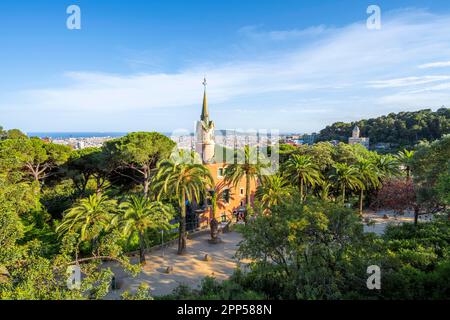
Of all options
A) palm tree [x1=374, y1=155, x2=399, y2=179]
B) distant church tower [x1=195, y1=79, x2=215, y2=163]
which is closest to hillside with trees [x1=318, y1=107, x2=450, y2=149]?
palm tree [x1=374, y1=155, x2=399, y2=179]

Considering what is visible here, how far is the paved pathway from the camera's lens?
52.3 ft

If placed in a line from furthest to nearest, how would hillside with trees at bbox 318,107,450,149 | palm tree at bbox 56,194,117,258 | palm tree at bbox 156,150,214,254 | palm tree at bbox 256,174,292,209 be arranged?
hillside with trees at bbox 318,107,450,149, palm tree at bbox 256,174,292,209, palm tree at bbox 156,150,214,254, palm tree at bbox 56,194,117,258

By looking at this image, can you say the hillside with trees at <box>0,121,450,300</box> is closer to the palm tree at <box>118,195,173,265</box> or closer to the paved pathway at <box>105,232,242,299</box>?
the palm tree at <box>118,195,173,265</box>

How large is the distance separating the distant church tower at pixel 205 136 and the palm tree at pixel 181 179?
10.2m

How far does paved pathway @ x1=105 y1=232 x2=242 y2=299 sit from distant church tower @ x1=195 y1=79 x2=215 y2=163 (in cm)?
1046

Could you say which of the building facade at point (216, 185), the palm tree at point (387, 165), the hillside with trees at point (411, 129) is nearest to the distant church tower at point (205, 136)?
the building facade at point (216, 185)

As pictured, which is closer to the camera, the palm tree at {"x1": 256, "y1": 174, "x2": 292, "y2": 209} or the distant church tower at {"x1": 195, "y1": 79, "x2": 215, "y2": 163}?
the palm tree at {"x1": 256, "y1": 174, "x2": 292, "y2": 209}

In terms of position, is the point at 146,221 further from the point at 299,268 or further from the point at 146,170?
the point at 146,170

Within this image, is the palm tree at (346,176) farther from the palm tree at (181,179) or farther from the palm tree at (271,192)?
the palm tree at (181,179)

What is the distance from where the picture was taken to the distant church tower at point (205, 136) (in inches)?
1223

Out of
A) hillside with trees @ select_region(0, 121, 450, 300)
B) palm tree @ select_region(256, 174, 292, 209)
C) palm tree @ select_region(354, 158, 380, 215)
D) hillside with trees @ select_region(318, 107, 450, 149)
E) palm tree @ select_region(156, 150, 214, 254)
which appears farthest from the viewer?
hillside with trees @ select_region(318, 107, 450, 149)

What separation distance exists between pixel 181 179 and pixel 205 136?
11781mm

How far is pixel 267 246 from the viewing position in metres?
11.0
